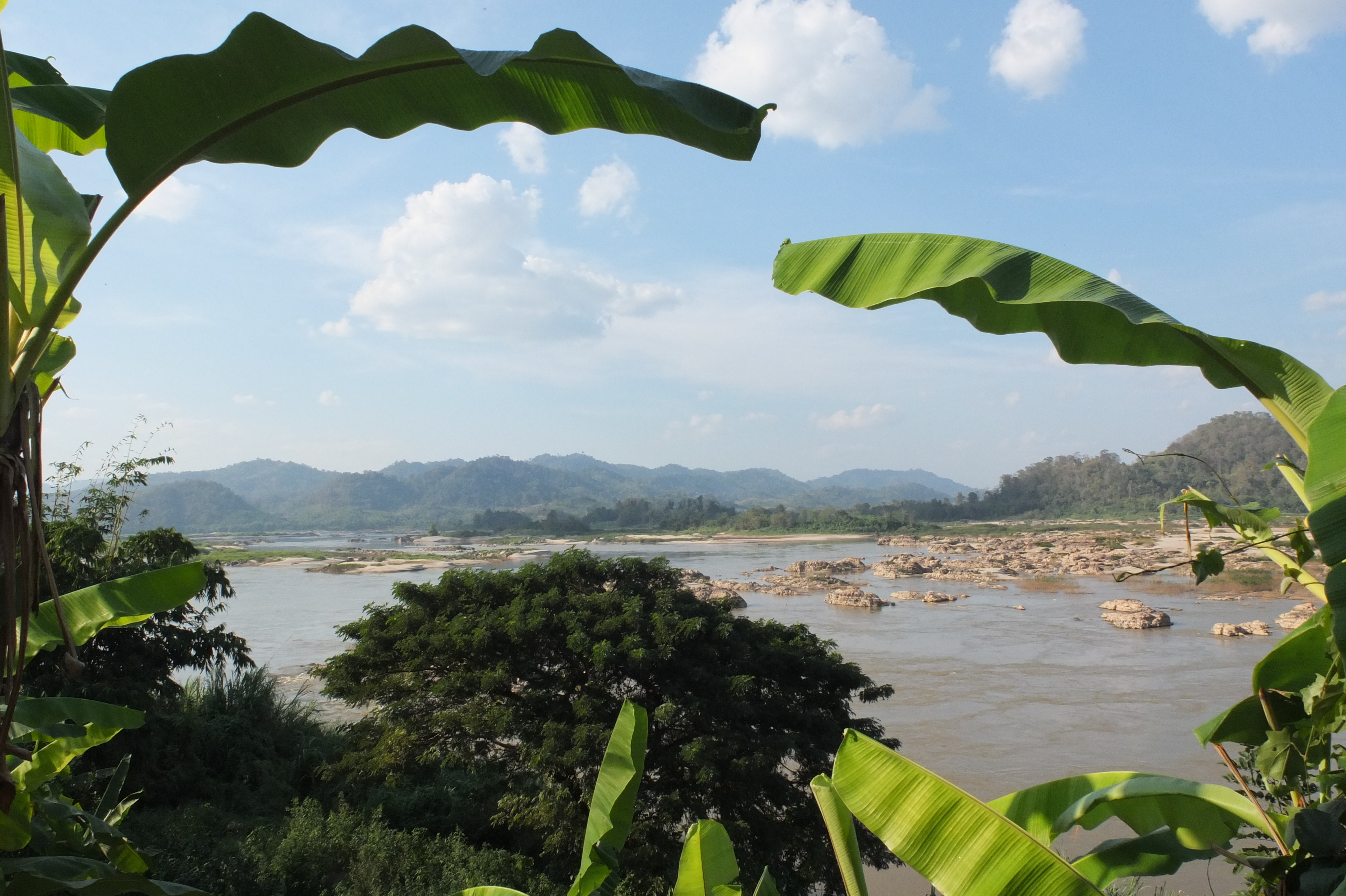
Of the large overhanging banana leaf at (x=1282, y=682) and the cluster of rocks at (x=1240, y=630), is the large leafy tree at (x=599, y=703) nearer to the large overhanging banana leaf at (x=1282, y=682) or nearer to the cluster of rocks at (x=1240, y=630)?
the large overhanging banana leaf at (x=1282, y=682)

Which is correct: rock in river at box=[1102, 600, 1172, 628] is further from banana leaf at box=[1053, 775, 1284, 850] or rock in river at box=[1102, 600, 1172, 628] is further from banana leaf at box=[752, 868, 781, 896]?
banana leaf at box=[752, 868, 781, 896]

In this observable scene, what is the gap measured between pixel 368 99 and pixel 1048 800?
186 centimetres

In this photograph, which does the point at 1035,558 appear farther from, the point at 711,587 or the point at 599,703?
the point at 599,703

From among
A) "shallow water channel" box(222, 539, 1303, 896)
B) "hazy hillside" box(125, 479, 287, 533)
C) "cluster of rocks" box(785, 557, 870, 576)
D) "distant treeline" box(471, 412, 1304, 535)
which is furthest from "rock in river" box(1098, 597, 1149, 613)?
"hazy hillside" box(125, 479, 287, 533)

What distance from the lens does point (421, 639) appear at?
23.1 feet

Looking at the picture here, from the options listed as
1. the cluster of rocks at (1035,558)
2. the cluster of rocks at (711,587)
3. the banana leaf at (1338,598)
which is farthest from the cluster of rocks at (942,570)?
the banana leaf at (1338,598)

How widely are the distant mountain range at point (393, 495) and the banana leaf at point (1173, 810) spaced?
239 feet

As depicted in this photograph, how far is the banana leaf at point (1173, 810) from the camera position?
151 centimetres

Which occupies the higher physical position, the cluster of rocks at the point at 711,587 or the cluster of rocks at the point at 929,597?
the cluster of rocks at the point at 711,587

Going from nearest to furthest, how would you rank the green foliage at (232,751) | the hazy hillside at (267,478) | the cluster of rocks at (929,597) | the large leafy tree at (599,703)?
1. the large leafy tree at (599,703)
2. the green foliage at (232,751)
3. the cluster of rocks at (929,597)
4. the hazy hillside at (267,478)

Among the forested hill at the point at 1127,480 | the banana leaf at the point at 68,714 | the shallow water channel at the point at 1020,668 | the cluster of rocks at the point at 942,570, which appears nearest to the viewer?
the banana leaf at the point at 68,714

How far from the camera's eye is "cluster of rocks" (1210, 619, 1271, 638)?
17.3 meters

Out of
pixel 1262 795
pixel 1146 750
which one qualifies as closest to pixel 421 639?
pixel 1262 795

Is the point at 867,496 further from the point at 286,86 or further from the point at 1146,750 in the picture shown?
the point at 286,86
